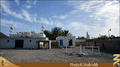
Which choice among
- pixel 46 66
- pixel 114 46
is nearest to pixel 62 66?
pixel 46 66

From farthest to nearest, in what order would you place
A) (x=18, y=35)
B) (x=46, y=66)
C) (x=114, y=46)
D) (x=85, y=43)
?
(x=85, y=43) < (x=18, y=35) < (x=114, y=46) < (x=46, y=66)

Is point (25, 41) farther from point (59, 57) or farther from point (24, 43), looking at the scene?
point (59, 57)

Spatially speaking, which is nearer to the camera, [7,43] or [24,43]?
[24,43]

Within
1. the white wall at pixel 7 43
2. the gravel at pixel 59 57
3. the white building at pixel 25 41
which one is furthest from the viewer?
the white wall at pixel 7 43

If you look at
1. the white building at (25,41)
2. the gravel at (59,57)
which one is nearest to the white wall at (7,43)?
the white building at (25,41)

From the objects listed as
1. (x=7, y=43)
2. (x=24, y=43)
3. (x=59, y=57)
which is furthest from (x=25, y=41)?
(x=59, y=57)

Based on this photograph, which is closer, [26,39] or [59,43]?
[26,39]

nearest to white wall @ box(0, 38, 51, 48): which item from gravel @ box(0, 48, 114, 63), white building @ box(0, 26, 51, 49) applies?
white building @ box(0, 26, 51, 49)

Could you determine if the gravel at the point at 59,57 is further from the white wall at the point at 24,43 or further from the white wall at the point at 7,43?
the white wall at the point at 7,43

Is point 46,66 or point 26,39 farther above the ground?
point 26,39

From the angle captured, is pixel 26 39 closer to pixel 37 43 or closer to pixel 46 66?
pixel 37 43

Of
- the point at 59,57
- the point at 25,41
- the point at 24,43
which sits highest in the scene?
the point at 25,41

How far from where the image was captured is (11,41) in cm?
2138

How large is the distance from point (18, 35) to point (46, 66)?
20.0 metres
